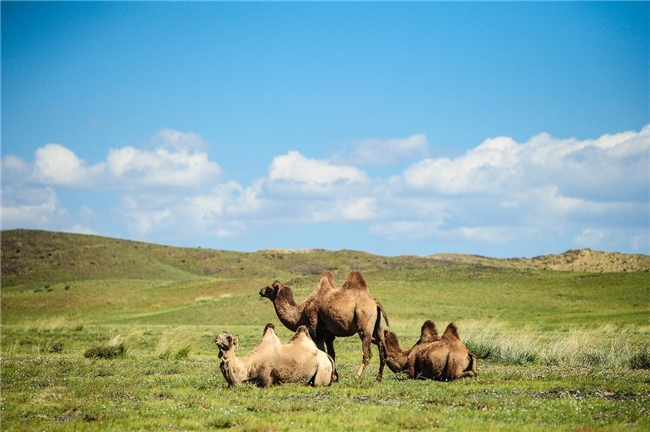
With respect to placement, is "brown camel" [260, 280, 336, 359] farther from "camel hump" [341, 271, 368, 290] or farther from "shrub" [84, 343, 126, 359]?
"shrub" [84, 343, 126, 359]

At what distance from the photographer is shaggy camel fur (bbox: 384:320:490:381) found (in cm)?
1708

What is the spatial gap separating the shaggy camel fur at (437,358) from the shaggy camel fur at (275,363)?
270 cm

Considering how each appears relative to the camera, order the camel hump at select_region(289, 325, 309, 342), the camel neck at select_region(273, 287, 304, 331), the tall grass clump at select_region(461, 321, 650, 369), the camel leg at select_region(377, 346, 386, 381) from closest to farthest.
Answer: the camel hump at select_region(289, 325, 309, 342) < the camel leg at select_region(377, 346, 386, 381) < the camel neck at select_region(273, 287, 304, 331) < the tall grass clump at select_region(461, 321, 650, 369)

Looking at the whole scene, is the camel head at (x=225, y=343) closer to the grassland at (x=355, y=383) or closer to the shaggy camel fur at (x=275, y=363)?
the shaggy camel fur at (x=275, y=363)

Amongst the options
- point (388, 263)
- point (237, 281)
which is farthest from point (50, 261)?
point (388, 263)

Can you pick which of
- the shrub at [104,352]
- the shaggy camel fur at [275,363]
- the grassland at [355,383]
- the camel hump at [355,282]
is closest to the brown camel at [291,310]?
the camel hump at [355,282]

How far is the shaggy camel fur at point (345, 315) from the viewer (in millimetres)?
16875

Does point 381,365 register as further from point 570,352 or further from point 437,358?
point 570,352

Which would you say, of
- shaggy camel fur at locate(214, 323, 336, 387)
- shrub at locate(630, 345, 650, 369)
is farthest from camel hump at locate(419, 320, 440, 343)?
shrub at locate(630, 345, 650, 369)

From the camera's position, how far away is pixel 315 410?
42.1 feet

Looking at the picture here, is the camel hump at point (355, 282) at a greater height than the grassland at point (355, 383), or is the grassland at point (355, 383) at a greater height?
the camel hump at point (355, 282)

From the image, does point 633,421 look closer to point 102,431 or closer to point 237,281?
point 102,431

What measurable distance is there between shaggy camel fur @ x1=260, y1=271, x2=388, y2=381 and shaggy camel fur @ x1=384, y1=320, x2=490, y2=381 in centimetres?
105

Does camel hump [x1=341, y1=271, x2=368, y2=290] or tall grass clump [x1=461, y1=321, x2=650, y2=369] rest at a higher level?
camel hump [x1=341, y1=271, x2=368, y2=290]
